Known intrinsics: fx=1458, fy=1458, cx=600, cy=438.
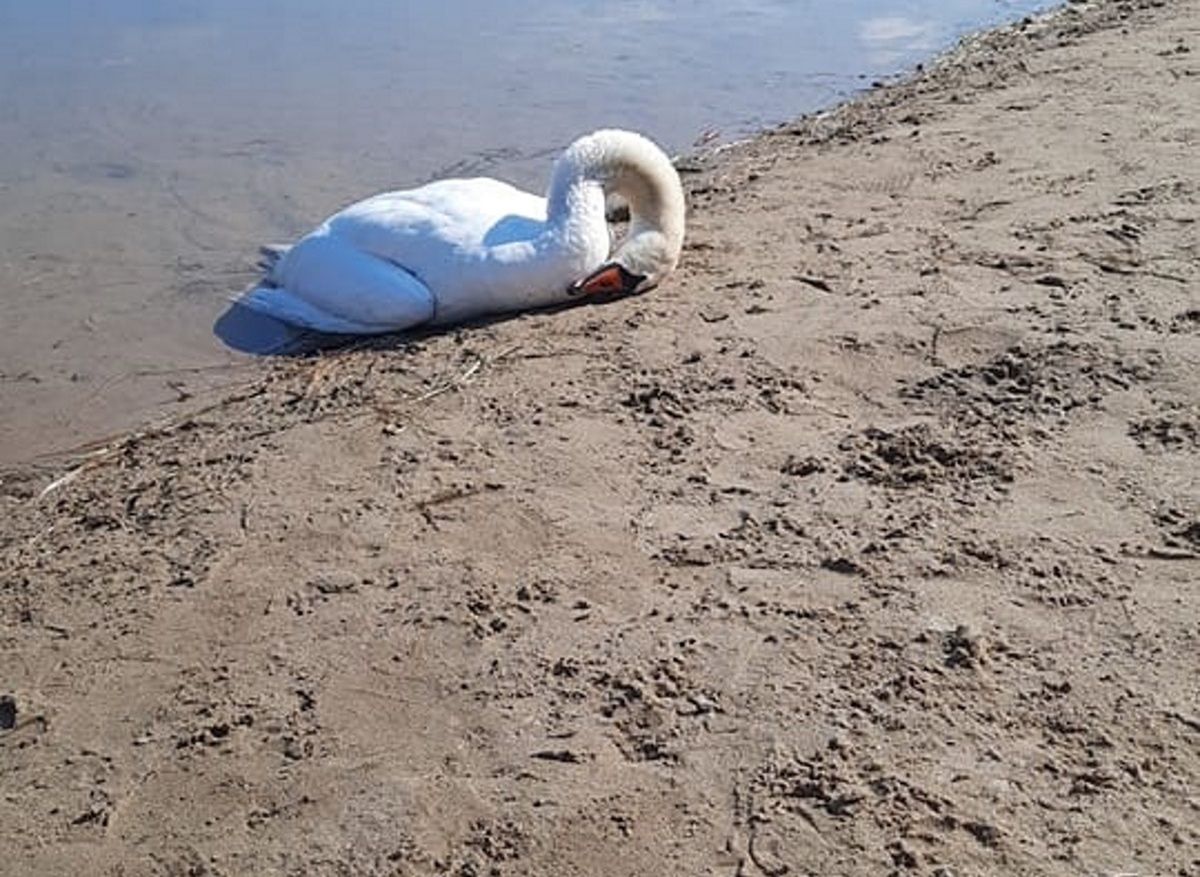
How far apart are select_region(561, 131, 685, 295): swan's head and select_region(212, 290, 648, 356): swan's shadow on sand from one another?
11 cm

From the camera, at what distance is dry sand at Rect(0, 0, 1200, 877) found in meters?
3.19

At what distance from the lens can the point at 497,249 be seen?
628 cm

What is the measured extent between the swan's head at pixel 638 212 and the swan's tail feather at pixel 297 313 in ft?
3.26

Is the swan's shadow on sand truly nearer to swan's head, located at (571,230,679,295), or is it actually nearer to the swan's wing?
swan's head, located at (571,230,679,295)

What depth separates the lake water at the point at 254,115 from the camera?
683cm

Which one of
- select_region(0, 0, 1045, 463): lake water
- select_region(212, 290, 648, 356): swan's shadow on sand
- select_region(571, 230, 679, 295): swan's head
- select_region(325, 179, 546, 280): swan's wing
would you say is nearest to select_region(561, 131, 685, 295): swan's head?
select_region(571, 230, 679, 295): swan's head

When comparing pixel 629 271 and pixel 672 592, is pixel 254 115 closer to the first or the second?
pixel 629 271

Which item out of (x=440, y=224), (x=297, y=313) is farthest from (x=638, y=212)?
(x=297, y=313)

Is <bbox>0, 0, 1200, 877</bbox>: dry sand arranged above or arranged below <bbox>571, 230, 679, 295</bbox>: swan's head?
below

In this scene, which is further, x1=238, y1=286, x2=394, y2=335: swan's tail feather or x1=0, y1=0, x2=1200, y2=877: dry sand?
x1=238, y1=286, x2=394, y2=335: swan's tail feather

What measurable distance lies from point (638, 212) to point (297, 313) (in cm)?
164

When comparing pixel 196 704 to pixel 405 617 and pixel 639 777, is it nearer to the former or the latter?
pixel 405 617

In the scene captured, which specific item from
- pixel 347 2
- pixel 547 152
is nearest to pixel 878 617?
pixel 547 152

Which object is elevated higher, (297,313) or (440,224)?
(440,224)
